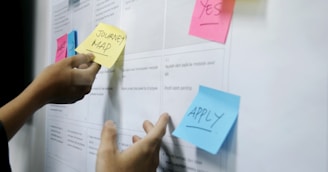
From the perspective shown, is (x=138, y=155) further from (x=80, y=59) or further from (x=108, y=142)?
(x=80, y=59)

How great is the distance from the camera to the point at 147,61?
21.2 inches

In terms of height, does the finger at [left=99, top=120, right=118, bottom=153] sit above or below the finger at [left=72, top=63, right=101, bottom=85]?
below

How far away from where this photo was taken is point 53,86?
618mm

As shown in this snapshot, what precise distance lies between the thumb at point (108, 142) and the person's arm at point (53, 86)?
118 mm

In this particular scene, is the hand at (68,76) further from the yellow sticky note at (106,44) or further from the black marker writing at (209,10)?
the black marker writing at (209,10)

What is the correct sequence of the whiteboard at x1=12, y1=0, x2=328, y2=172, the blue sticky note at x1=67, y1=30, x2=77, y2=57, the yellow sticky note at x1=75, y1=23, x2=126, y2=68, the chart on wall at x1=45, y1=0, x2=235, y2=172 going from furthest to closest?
1. the blue sticky note at x1=67, y1=30, x2=77, y2=57
2. the yellow sticky note at x1=75, y1=23, x2=126, y2=68
3. the chart on wall at x1=45, y1=0, x2=235, y2=172
4. the whiteboard at x1=12, y1=0, x2=328, y2=172

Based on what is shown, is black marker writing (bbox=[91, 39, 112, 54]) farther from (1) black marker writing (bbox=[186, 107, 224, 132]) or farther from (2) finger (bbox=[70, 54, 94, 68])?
(1) black marker writing (bbox=[186, 107, 224, 132])

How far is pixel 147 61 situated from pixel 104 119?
197 mm

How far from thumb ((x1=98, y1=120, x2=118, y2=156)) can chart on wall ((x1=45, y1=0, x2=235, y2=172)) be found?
0.13 ft

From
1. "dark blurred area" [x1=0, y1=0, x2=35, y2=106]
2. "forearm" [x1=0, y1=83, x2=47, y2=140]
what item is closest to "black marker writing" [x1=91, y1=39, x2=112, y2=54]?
"forearm" [x1=0, y1=83, x2=47, y2=140]

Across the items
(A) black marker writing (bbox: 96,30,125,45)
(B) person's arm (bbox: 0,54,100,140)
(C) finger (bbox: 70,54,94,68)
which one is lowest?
(B) person's arm (bbox: 0,54,100,140)

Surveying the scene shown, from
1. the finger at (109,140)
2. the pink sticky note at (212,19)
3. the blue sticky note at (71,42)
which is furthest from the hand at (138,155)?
the blue sticky note at (71,42)

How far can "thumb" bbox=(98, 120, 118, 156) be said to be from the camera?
1.60ft

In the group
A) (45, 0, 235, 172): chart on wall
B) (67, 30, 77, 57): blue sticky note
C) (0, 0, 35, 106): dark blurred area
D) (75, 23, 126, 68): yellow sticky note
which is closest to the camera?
(45, 0, 235, 172): chart on wall
